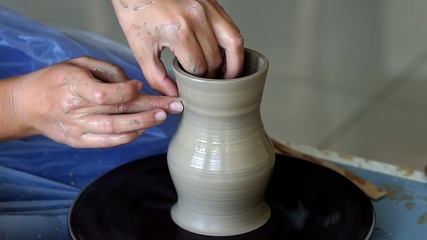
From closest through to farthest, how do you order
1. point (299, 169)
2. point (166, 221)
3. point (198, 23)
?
point (198, 23), point (166, 221), point (299, 169)

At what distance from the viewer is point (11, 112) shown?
140 cm

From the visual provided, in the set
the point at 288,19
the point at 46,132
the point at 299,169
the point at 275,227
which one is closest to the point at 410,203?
the point at 299,169

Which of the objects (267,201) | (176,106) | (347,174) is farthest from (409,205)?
(176,106)

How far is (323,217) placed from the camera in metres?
1.31

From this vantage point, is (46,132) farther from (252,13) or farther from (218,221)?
(252,13)

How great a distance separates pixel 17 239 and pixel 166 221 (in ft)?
0.93

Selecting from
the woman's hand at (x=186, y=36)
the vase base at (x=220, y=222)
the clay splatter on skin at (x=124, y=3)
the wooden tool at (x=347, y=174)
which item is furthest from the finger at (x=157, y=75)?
the wooden tool at (x=347, y=174)

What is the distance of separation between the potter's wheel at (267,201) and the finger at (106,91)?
0.22 meters

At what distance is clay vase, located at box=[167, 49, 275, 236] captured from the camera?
1203 mm

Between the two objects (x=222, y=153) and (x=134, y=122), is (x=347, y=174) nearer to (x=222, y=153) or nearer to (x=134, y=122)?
(x=222, y=153)

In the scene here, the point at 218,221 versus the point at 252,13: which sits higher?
the point at 218,221

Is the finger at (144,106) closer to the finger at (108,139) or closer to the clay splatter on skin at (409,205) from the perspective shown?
the finger at (108,139)

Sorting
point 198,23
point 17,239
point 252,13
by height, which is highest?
point 198,23

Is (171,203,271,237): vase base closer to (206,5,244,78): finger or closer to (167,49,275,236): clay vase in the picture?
(167,49,275,236): clay vase
